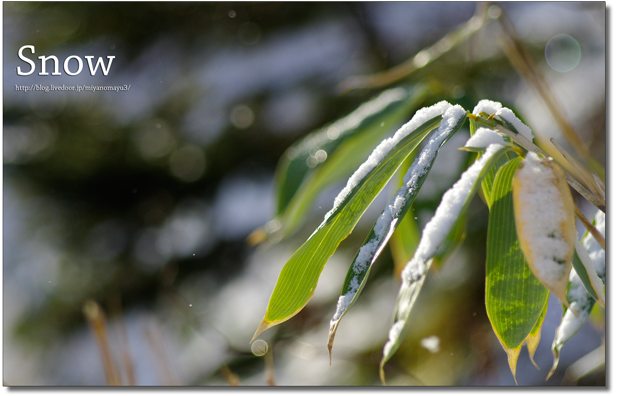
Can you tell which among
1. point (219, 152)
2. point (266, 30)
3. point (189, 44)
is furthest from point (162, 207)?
point (266, 30)

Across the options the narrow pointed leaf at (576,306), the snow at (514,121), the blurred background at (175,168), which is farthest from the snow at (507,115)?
the blurred background at (175,168)

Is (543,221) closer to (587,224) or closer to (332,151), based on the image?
(587,224)

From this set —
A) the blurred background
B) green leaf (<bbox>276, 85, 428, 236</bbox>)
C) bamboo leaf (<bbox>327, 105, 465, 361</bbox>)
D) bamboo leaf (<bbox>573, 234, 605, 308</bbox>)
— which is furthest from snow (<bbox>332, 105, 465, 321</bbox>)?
the blurred background

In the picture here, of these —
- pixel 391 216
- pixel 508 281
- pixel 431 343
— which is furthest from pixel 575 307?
pixel 431 343

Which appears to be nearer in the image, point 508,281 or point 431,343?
point 508,281

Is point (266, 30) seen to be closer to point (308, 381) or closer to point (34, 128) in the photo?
point (34, 128)

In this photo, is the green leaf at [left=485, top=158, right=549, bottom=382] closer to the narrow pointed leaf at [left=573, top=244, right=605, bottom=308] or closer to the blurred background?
the narrow pointed leaf at [left=573, top=244, right=605, bottom=308]

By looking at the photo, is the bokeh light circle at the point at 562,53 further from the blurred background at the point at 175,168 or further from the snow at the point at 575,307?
the snow at the point at 575,307
